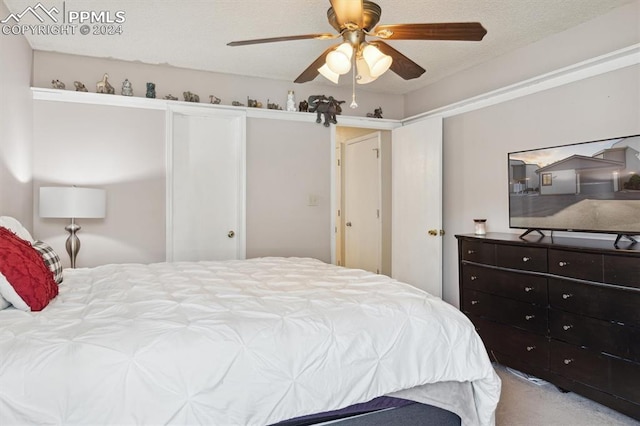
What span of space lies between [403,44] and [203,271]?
2387mm

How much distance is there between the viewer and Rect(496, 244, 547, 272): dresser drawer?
271 cm

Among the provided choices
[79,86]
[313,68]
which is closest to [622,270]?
[313,68]

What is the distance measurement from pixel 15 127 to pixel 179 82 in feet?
4.75

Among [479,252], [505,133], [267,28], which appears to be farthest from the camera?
[505,133]

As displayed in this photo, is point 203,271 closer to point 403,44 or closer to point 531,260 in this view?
point 531,260

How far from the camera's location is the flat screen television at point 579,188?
2523mm

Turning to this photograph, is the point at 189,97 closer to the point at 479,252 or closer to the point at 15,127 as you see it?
the point at 15,127

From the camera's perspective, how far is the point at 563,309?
8.45 ft

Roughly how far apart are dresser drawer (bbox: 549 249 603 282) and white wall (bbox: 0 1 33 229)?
3.63 m

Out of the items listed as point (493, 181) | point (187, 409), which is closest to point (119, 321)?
point (187, 409)

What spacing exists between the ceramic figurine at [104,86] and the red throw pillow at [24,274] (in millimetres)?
2169

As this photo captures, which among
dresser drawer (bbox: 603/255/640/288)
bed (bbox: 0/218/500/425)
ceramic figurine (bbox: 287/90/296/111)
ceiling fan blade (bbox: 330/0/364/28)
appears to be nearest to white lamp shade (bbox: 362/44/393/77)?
ceiling fan blade (bbox: 330/0/364/28)

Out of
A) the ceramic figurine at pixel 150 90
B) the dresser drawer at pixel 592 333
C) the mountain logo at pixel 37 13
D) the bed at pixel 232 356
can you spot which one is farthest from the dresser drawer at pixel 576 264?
the mountain logo at pixel 37 13

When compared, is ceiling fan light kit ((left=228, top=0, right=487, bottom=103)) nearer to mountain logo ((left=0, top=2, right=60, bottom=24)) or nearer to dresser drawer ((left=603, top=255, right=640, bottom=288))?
dresser drawer ((left=603, top=255, right=640, bottom=288))
